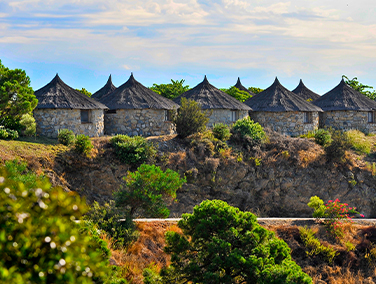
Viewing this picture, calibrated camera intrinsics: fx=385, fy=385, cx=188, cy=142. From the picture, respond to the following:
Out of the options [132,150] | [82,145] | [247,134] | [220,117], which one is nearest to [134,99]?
[132,150]

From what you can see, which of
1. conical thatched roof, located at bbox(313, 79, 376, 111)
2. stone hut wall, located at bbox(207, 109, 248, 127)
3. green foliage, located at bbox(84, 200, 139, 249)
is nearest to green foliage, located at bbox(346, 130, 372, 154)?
conical thatched roof, located at bbox(313, 79, 376, 111)

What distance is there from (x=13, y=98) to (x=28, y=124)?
1.63m

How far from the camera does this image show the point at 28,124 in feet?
71.7

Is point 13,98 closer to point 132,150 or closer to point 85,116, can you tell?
point 85,116

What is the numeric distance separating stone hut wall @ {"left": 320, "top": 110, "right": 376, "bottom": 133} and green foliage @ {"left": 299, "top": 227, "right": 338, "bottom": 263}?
79.8 feet

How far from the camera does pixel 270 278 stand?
7969 millimetres

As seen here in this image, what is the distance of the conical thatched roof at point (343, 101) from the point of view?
114 ft

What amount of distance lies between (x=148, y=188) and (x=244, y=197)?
38.7ft

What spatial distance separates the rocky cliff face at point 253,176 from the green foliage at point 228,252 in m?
11.6

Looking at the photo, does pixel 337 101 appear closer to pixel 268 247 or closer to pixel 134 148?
pixel 134 148

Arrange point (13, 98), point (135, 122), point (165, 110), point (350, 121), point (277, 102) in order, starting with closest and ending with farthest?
point (13, 98) < point (135, 122) < point (165, 110) < point (277, 102) < point (350, 121)

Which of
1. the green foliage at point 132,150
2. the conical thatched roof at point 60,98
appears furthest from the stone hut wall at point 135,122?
the green foliage at point 132,150

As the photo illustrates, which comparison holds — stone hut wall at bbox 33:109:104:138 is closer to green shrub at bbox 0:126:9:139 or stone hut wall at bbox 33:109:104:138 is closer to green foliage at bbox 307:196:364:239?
green shrub at bbox 0:126:9:139

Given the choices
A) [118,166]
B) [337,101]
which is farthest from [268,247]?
[337,101]
